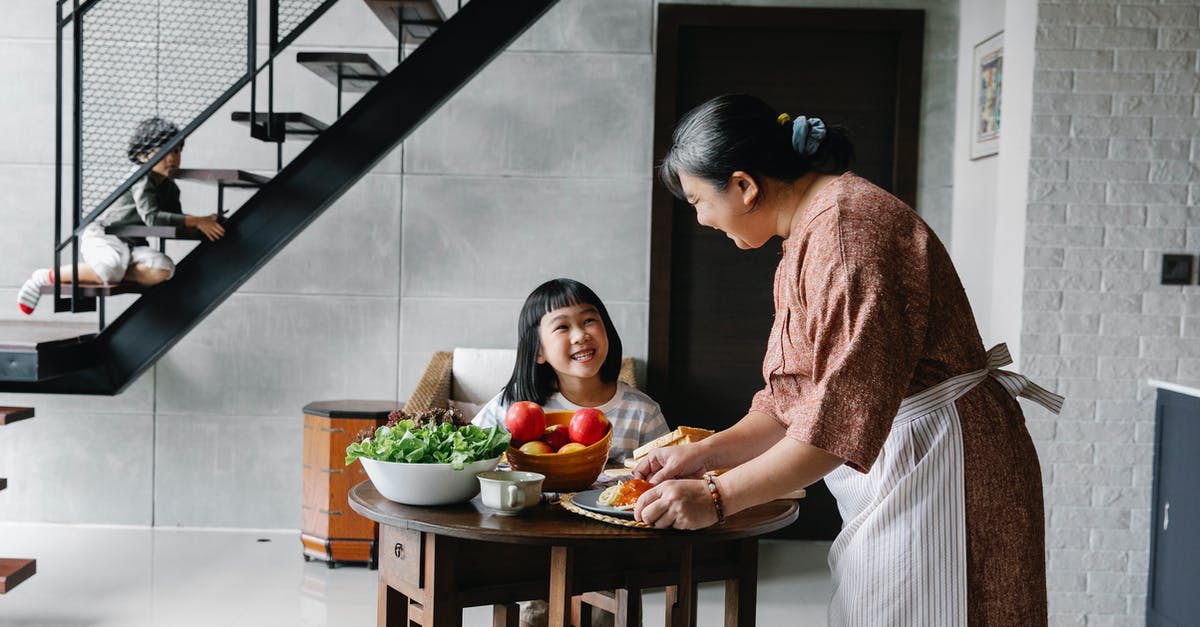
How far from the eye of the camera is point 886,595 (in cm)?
177

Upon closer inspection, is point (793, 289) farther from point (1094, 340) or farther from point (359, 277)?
point (359, 277)

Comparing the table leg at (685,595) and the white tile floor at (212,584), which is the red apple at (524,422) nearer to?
the table leg at (685,595)

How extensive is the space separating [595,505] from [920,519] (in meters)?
0.55

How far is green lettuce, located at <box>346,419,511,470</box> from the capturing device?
6.55 ft

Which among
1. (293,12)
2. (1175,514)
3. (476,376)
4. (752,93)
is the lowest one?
(1175,514)

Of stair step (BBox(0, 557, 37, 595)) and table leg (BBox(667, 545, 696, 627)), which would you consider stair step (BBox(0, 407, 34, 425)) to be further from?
table leg (BBox(667, 545, 696, 627))

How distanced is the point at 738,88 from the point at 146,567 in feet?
10.4

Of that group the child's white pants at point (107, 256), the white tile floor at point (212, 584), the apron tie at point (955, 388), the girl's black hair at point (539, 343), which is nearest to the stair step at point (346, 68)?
the child's white pants at point (107, 256)

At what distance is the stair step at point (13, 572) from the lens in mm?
3631

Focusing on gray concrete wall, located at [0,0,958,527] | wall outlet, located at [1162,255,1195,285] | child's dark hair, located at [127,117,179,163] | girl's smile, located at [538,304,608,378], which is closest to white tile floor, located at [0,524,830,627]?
gray concrete wall, located at [0,0,958,527]

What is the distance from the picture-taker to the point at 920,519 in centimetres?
174

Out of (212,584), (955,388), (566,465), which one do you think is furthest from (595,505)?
(212,584)

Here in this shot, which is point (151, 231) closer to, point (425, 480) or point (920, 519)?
point (425, 480)

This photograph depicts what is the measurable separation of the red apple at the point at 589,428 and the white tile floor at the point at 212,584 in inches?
74.5
